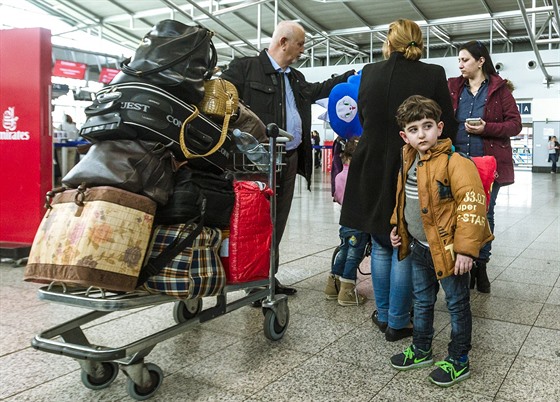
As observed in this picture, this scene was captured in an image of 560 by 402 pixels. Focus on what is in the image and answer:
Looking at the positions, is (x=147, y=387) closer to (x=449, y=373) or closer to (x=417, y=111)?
(x=449, y=373)

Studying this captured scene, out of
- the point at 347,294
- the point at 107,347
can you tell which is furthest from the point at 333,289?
the point at 107,347

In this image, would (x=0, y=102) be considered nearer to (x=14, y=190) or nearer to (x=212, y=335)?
(x=14, y=190)

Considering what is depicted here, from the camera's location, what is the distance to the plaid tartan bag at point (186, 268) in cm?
199

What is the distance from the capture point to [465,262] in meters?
2.08

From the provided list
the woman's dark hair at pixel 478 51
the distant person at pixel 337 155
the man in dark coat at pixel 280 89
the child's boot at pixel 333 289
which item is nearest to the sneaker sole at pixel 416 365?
the child's boot at pixel 333 289

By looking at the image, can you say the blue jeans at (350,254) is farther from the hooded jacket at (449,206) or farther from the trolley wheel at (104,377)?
the trolley wheel at (104,377)

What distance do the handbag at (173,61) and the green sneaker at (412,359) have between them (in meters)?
1.38

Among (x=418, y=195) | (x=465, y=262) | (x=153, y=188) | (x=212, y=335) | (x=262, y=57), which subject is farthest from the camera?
(x=262, y=57)

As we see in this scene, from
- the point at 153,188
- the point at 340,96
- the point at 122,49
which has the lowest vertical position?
the point at 153,188

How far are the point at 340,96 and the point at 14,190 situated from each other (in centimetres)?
293

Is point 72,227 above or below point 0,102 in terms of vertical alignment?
below

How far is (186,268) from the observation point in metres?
2.03

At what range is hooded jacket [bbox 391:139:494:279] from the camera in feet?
6.79

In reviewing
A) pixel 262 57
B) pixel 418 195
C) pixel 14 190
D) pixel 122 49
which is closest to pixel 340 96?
pixel 262 57
